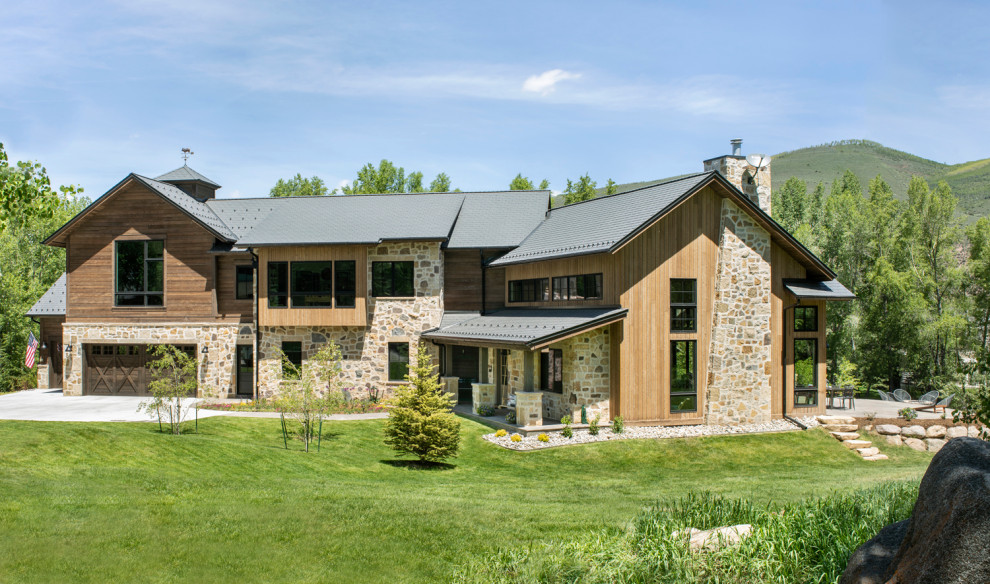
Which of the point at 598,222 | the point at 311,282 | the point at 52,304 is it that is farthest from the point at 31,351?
the point at 598,222

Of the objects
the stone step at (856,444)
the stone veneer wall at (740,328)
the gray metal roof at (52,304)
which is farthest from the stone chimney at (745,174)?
the gray metal roof at (52,304)

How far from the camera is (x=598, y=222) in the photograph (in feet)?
68.9

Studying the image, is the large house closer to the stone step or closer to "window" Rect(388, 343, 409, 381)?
"window" Rect(388, 343, 409, 381)

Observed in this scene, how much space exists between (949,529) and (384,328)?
2037 cm

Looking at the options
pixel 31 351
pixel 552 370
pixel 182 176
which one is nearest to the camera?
pixel 552 370

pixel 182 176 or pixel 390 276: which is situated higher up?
pixel 182 176

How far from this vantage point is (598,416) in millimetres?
18344

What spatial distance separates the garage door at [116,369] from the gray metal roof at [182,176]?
6895mm

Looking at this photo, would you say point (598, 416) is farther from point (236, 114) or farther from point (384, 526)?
point (236, 114)

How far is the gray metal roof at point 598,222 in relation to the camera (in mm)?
18750

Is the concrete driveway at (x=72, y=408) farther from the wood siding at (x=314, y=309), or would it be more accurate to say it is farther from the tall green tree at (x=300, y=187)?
the tall green tree at (x=300, y=187)

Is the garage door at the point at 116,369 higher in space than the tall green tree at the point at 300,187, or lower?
lower

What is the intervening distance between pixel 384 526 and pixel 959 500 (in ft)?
21.1

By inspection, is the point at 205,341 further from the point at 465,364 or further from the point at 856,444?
the point at 856,444
